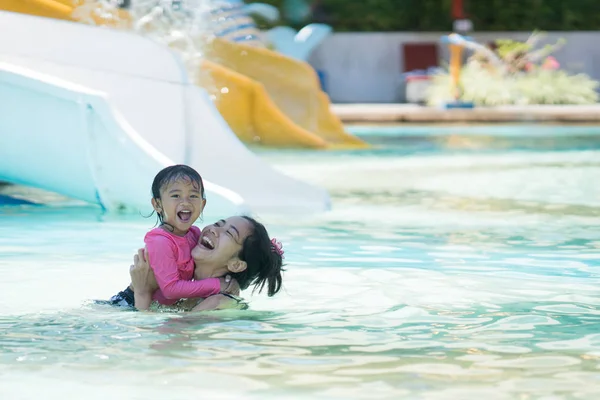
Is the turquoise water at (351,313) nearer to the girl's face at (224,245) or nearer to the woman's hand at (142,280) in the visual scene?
the woman's hand at (142,280)

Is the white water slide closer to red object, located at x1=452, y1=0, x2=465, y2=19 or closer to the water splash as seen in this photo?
the water splash

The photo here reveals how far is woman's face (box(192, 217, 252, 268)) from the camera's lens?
4.78 meters

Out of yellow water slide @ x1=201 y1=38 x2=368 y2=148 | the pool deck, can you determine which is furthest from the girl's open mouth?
the pool deck

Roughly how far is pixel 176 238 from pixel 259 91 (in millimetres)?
10171

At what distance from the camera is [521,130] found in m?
19.4

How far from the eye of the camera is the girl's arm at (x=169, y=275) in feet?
15.6

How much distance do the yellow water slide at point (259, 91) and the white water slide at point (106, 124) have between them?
1.72m

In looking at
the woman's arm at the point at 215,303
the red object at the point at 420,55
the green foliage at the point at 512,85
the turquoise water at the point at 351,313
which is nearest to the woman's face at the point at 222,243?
the woman's arm at the point at 215,303

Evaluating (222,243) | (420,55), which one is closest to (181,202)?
(222,243)

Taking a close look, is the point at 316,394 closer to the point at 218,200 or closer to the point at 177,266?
the point at 177,266

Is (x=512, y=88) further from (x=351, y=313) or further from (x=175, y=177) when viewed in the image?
(x=175, y=177)

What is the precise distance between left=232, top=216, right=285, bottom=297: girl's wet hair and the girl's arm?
0.14m

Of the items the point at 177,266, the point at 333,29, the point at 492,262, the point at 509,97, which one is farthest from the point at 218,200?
the point at 333,29

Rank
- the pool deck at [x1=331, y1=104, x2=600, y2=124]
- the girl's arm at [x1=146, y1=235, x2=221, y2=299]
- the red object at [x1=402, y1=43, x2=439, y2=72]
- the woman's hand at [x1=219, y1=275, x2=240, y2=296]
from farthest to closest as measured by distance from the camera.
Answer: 1. the red object at [x1=402, y1=43, x2=439, y2=72]
2. the pool deck at [x1=331, y1=104, x2=600, y2=124]
3. the woman's hand at [x1=219, y1=275, x2=240, y2=296]
4. the girl's arm at [x1=146, y1=235, x2=221, y2=299]
